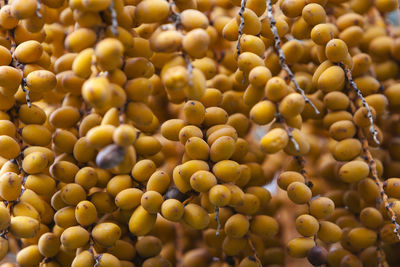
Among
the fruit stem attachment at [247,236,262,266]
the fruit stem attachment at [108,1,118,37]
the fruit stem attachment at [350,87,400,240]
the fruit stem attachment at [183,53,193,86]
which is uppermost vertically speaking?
the fruit stem attachment at [108,1,118,37]

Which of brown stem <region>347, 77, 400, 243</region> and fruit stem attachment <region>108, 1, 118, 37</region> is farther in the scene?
brown stem <region>347, 77, 400, 243</region>

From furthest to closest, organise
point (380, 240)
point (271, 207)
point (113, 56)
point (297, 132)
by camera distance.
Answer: point (271, 207) < point (380, 240) < point (297, 132) < point (113, 56)

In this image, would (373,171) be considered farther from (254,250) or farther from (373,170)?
(254,250)

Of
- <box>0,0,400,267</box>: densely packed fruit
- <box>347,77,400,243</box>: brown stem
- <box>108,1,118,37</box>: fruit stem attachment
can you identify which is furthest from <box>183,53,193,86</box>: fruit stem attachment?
<box>347,77,400,243</box>: brown stem

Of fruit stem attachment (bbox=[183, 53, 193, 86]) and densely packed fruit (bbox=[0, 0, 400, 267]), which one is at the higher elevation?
fruit stem attachment (bbox=[183, 53, 193, 86])

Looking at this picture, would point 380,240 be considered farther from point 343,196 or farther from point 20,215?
point 20,215

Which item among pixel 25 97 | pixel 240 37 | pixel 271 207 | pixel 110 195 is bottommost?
pixel 271 207

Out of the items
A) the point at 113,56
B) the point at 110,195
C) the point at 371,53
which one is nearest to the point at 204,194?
the point at 110,195

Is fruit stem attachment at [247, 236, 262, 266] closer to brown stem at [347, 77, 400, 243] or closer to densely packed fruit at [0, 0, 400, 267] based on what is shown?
densely packed fruit at [0, 0, 400, 267]

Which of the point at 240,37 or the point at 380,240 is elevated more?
the point at 240,37
